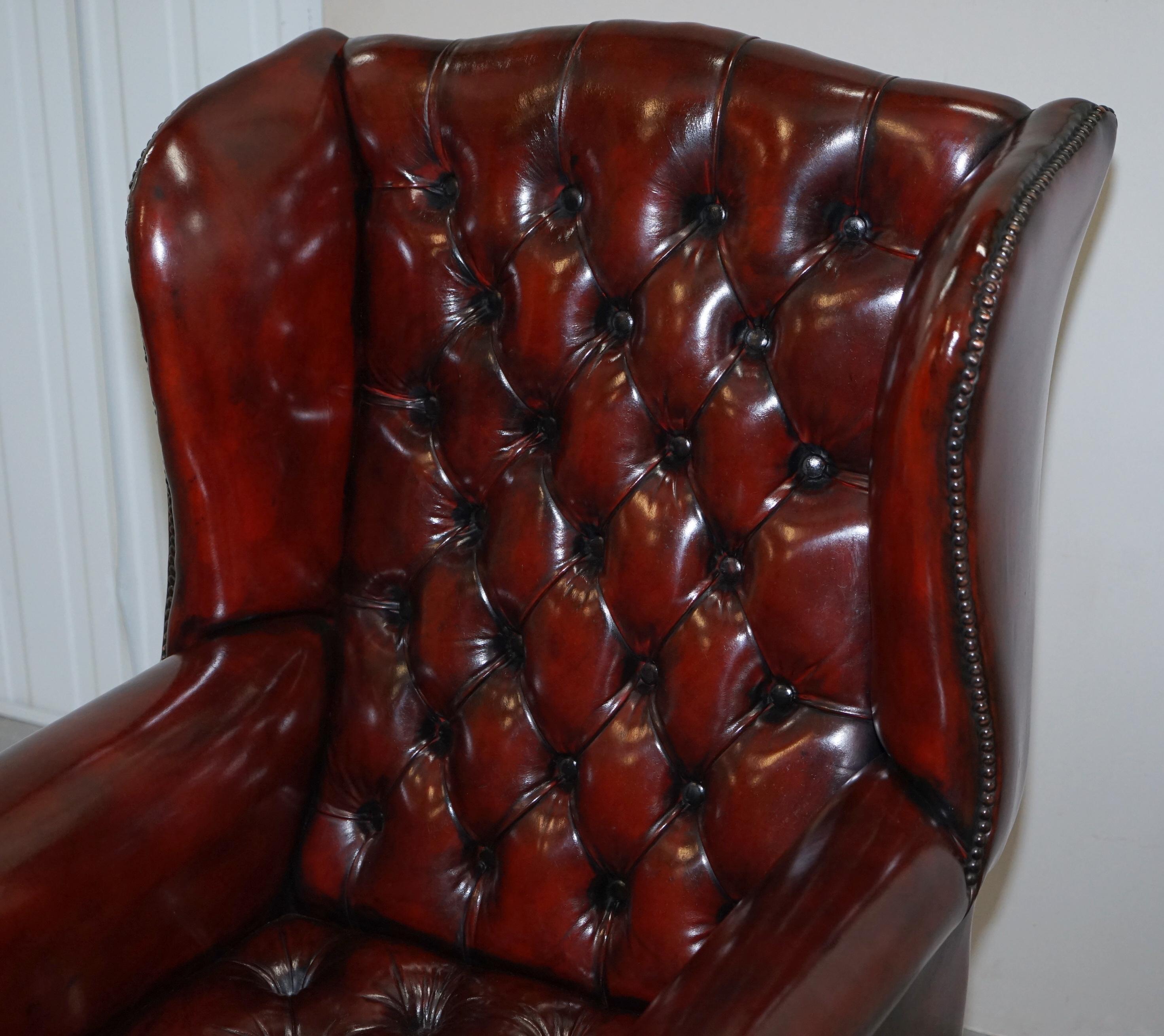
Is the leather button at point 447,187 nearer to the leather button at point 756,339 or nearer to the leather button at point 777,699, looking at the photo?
the leather button at point 756,339

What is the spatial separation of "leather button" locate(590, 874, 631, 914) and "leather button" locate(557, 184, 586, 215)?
1.99ft

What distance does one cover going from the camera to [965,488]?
31.9 inches

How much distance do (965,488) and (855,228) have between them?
276mm

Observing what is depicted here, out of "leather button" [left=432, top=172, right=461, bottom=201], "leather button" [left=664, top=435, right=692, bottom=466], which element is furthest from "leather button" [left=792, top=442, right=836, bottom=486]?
"leather button" [left=432, top=172, right=461, bottom=201]

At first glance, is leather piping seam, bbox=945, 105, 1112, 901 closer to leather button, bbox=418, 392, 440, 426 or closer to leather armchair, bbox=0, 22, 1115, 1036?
leather armchair, bbox=0, 22, 1115, 1036

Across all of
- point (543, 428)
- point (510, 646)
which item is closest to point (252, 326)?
point (543, 428)

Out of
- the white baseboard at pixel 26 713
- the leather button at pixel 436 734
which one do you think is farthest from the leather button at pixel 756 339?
the white baseboard at pixel 26 713

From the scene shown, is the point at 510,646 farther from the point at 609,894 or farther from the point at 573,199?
the point at 573,199

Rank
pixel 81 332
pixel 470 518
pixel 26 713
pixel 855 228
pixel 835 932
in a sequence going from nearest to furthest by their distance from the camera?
1. pixel 835 932
2. pixel 855 228
3. pixel 470 518
4. pixel 81 332
5. pixel 26 713

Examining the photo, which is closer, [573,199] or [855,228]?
[855,228]

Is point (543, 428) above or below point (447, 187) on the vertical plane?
below

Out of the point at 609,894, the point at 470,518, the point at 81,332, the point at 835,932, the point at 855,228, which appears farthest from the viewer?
the point at 81,332

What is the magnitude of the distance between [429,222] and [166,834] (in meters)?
0.61

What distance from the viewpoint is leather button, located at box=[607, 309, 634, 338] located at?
3.51 feet
